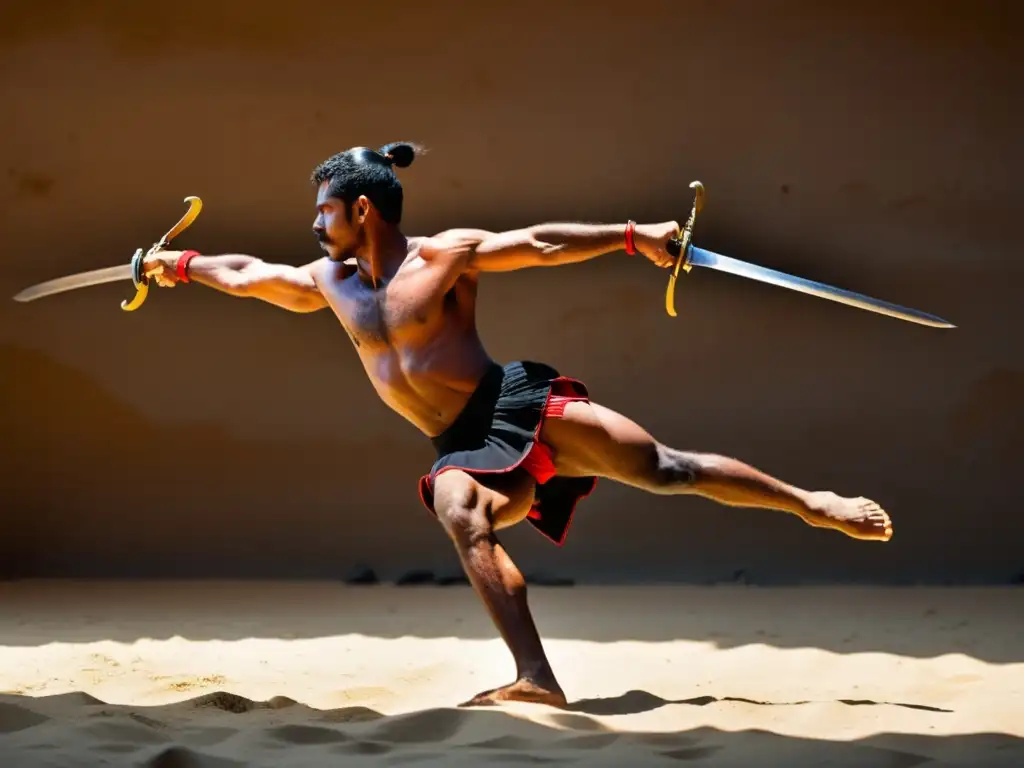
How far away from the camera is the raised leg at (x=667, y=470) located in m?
3.75

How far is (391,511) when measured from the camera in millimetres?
6430

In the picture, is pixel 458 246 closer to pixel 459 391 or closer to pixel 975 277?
pixel 459 391

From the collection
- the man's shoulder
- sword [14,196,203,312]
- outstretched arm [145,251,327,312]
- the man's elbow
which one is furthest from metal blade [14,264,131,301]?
the man's elbow

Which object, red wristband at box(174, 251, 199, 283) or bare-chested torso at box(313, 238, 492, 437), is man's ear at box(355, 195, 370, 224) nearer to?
bare-chested torso at box(313, 238, 492, 437)

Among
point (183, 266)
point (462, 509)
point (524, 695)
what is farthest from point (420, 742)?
point (183, 266)

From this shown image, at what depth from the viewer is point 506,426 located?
12.3 ft

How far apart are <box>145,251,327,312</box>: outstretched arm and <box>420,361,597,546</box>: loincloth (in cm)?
58

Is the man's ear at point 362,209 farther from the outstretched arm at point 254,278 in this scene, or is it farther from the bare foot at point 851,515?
the bare foot at point 851,515

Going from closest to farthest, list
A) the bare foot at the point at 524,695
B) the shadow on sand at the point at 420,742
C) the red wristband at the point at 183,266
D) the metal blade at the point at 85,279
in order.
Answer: the shadow on sand at the point at 420,742, the bare foot at the point at 524,695, the red wristband at the point at 183,266, the metal blade at the point at 85,279

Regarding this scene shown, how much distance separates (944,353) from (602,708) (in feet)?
10.8

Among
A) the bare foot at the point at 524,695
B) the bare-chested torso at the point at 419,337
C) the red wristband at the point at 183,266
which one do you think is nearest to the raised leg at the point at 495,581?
the bare foot at the point at 524,695

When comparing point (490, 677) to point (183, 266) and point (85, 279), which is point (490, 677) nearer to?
point (183, 266)

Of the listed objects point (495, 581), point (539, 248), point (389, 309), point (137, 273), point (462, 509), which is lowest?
point (495, 581)

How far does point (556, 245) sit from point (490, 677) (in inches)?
54.1
